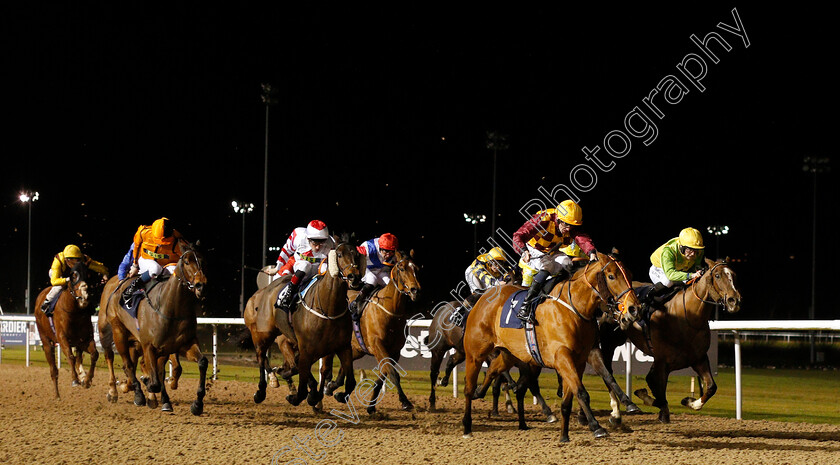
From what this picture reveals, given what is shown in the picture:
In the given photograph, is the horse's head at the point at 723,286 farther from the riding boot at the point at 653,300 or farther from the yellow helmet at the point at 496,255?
the yellow helmet at the point at 496,255

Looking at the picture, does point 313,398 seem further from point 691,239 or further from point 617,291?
point 691,239

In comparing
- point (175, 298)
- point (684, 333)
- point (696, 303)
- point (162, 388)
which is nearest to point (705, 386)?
point (684, 333)

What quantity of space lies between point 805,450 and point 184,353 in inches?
259

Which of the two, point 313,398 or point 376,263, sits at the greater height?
point 376,263

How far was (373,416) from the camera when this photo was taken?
9.09 meters

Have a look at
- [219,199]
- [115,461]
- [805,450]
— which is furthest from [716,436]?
[219,199]

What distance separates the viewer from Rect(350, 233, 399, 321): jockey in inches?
392

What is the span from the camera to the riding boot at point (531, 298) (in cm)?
717

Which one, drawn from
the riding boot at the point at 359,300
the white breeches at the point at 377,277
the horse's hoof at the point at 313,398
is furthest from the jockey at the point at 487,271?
the horse's hoof at the point at 313,398

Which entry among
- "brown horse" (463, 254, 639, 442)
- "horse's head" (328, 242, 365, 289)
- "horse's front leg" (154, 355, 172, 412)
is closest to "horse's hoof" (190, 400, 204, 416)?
"horse's front leg" (154, 355, 172, 412)

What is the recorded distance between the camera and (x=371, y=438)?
24.5 ft

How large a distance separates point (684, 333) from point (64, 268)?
8.74 meters

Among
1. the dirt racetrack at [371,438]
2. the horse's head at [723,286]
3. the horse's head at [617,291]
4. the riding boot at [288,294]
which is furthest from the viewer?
the riding boot at [288,294]

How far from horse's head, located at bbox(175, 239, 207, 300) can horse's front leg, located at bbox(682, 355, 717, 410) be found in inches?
198
